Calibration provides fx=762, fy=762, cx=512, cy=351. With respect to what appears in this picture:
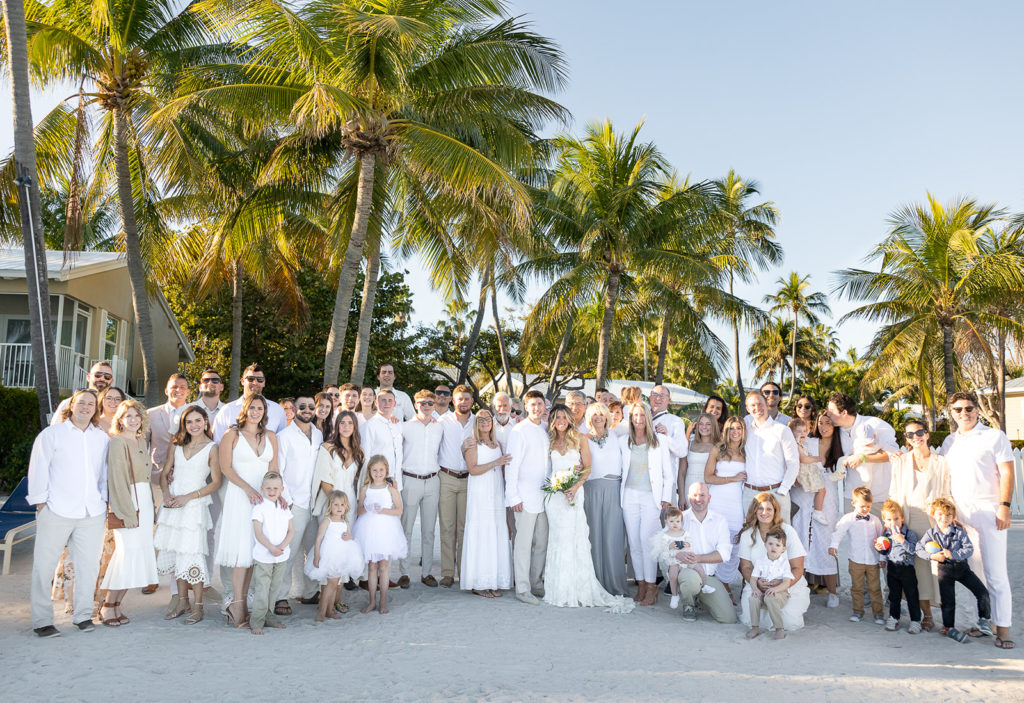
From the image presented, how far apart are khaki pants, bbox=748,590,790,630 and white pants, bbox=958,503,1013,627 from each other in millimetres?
1583

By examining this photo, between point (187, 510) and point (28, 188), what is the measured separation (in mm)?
7074

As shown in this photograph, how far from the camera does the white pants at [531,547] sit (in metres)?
7.30

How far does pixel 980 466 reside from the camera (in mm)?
6215

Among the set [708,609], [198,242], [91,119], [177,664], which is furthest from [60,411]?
[198,242]

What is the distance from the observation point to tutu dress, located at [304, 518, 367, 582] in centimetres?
629

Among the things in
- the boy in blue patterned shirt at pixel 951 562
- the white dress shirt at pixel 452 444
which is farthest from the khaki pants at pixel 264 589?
the boy in blue patterned shirt at pixel 951 562

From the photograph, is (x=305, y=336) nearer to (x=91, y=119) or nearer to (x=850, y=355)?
(x=91, y=119)

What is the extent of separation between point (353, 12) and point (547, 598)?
29.3 feet

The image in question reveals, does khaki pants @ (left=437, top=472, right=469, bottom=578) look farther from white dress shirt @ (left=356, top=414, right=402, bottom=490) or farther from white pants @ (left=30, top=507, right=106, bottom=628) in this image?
white pants @ (left=30, top=507, right=106, bottom=628)

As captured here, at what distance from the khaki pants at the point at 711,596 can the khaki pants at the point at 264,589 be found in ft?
11.2

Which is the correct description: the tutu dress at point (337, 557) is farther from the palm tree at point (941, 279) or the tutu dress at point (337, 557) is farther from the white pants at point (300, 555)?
the palm tree at point (941, 279)

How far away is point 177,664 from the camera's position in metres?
5.17

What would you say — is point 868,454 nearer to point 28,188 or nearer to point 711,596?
point 711,596

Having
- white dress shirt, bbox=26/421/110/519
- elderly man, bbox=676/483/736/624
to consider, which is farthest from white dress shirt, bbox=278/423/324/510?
elderly man, bbox=676/483/736/624
